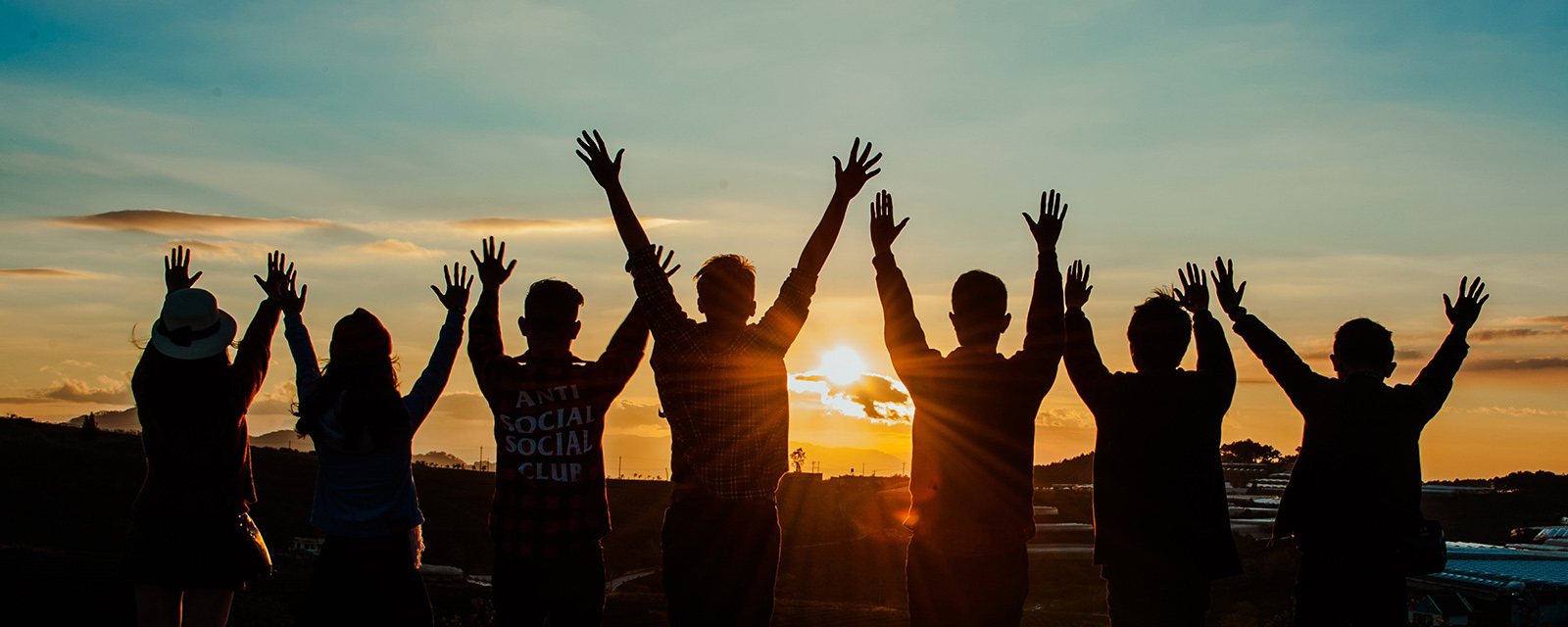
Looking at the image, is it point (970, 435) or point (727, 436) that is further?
point (970, 435)

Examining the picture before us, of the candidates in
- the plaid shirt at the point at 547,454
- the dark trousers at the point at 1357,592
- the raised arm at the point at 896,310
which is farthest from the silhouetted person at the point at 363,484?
the dark trousers at the point at 1357,592

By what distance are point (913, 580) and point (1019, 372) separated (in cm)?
105

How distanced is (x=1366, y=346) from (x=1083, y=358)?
148 cm

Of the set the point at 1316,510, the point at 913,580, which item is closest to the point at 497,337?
the point at 913,580

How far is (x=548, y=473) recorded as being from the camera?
4.43 meters

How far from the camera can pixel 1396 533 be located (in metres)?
4.90

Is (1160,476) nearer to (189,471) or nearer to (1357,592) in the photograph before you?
(1357,592)

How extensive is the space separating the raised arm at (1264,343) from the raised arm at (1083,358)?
2.57 ft

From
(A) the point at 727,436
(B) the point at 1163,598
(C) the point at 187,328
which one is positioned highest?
(C) the point at 187,328

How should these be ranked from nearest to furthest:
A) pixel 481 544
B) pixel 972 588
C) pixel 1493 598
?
pixel 972 588, pixel 1493 598, pixel 481 544

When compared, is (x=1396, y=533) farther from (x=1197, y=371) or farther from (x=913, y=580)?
(x=913, y=580)

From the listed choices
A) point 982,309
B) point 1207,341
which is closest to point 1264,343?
point 1207,341

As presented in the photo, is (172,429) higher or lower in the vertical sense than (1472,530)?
higher

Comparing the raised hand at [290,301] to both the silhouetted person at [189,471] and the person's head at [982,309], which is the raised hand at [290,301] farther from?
the person's head at [982,309]
